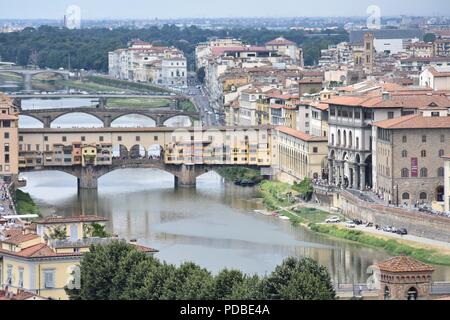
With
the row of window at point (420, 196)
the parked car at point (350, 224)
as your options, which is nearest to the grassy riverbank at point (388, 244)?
the parked car at point (350, 224)

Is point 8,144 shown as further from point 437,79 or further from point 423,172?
point 423,172

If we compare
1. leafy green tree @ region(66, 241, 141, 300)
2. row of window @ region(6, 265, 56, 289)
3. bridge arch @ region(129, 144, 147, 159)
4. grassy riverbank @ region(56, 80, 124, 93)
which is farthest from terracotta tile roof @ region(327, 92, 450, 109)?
grassy riverbank @ region(56, 80, 124, 93)

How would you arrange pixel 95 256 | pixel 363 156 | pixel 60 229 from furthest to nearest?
pixel 363 156 < pixel 60 229 < pixel 95 256

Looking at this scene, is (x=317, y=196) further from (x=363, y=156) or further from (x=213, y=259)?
(x=213, y=259)

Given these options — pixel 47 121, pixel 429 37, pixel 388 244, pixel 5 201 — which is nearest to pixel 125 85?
pixel 429 37

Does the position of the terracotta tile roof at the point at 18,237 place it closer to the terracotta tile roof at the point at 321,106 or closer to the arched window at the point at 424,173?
the arched window at the point at 424,173
